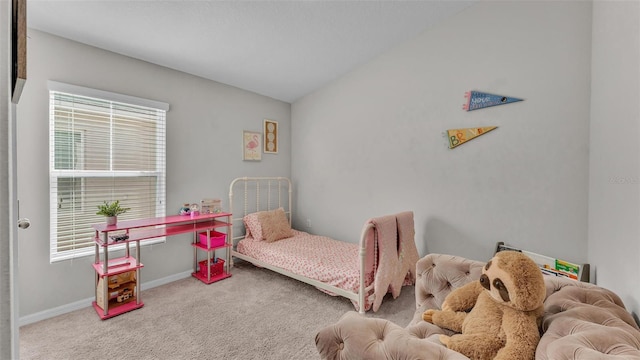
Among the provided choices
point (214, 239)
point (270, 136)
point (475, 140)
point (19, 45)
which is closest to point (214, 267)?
point (214, 239)

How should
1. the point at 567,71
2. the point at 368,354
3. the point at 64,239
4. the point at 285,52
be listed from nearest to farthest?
the point at 368,354
the point at 567,71
the point at 64,239
the point at 285,52

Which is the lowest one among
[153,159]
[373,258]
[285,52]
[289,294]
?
[289,294]

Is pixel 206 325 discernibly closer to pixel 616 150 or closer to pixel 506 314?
pixel 506 314

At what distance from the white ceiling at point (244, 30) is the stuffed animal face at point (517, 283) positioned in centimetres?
227

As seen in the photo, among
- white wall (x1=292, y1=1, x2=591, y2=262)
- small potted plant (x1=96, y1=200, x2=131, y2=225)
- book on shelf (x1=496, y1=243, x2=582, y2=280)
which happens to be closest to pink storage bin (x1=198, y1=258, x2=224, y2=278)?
small potted plant (x1=96, y1=200, x2=131, y2=225)

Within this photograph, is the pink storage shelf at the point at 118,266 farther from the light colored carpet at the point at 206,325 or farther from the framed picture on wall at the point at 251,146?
the framed picture on wall at the point at 251,146

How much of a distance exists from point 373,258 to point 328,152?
1785 mm

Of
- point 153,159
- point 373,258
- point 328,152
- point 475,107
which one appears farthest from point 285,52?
point 373,258

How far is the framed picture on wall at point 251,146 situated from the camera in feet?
11.6

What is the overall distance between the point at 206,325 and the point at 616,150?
2921mm

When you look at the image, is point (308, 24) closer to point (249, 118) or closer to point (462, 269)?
point (249, 118)

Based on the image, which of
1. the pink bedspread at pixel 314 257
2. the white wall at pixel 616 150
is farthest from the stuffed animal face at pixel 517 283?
the pink bedspread at pixel 314 257

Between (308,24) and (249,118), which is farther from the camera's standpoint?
(249,118)

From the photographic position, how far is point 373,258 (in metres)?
2.34
